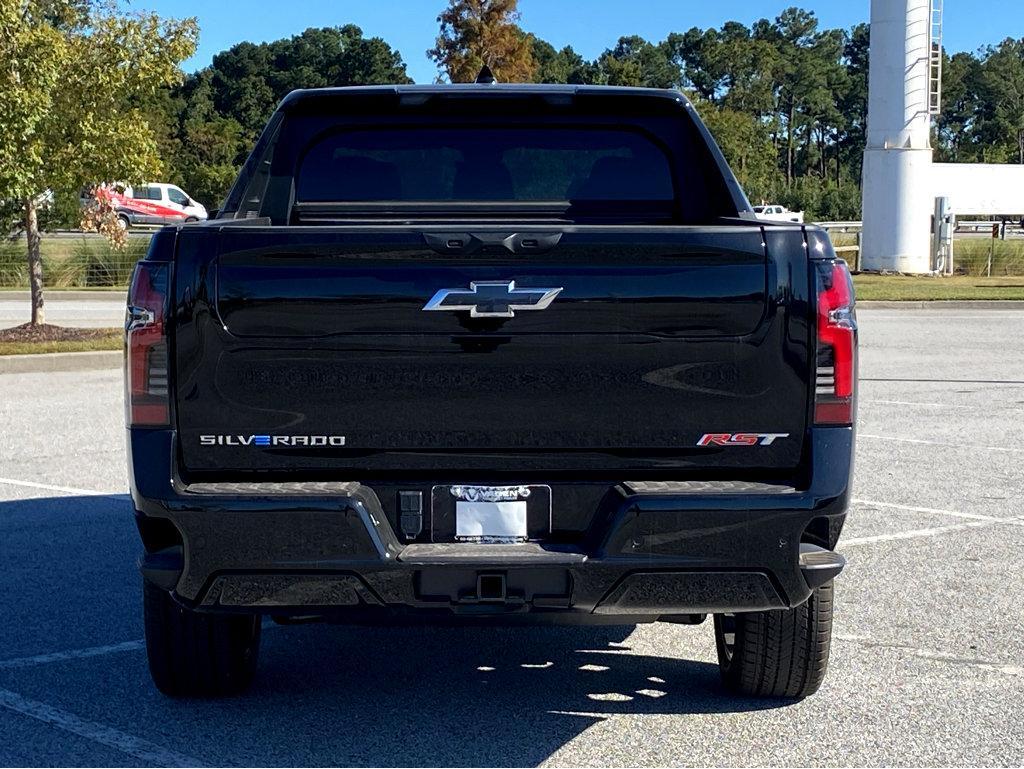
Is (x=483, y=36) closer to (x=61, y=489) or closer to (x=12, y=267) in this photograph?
(x=12, y=267)

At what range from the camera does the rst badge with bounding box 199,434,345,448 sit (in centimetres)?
409

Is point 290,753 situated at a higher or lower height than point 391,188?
lower

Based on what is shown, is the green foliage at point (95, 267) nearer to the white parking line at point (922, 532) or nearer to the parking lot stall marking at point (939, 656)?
the white parking line at point (922, 532)

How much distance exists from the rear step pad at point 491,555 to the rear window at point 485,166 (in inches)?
79.1

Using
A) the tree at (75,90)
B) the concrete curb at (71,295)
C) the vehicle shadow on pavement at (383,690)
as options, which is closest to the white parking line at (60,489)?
the vehicle shadow on pavement at (383,690)

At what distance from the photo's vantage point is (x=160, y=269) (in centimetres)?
412

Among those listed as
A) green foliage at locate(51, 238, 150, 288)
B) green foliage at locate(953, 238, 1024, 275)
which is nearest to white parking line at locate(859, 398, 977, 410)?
green foliage at locate(51, 238, 150, 288)

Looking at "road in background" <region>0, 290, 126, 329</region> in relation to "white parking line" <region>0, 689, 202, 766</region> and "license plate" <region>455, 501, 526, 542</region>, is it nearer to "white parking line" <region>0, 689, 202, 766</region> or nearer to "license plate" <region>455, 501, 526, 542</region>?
"white parking line" <region>0, 689, 202, 766</region>

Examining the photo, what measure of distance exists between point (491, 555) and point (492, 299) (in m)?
0.71

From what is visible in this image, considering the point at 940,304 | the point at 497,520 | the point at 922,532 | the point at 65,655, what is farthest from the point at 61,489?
the point at 940,304

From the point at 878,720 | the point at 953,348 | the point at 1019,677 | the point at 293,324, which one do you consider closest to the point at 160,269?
the point at 293,324

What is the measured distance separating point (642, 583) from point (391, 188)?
2.29 meters

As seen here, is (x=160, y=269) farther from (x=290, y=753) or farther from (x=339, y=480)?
(x=290, y=753)

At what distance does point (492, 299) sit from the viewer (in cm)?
402
